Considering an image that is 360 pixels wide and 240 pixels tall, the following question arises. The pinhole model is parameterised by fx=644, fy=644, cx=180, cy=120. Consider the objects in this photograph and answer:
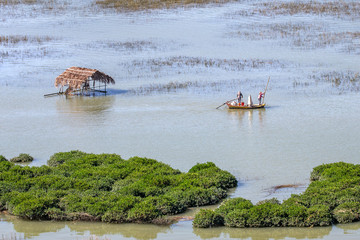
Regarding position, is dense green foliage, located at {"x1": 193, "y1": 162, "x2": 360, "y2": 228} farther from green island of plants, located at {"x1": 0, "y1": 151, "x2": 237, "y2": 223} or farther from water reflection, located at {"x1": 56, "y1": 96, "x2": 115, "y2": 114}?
water reflection, located at {"x1": 56, "y1": 96, "x2": 115, "y2": 114}

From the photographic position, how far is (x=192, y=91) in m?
37.1

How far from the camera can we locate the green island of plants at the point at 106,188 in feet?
56.4

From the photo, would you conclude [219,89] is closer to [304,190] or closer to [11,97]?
[11,97]

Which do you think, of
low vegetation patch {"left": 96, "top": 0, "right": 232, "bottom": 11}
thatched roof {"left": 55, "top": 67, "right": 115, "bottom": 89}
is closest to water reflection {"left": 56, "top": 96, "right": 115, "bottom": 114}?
thatched roof {"left": 55, "top": 67, "right": 115, "bottom": 89}

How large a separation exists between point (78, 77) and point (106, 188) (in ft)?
58.8

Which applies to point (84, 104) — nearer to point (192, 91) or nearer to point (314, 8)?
point (192, 91)

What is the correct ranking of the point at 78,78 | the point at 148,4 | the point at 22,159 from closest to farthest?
the point at 22,159 < the point at 78,78 < the point at 148,4

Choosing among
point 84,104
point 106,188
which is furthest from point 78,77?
point 106,188

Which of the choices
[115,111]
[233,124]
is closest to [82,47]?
[115,111]

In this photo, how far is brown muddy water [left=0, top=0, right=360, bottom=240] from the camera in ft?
72.0

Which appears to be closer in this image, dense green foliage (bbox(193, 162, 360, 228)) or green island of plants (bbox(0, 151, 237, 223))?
dense green foliage (bbox(193, 162, 360, 228))

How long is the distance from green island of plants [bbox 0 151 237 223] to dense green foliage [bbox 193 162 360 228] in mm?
1396

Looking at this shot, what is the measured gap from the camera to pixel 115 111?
33312 millimetres

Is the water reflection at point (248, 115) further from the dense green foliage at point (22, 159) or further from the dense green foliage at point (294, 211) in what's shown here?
the dense green foliage at point (294, 211)
